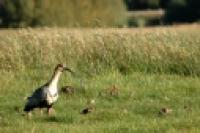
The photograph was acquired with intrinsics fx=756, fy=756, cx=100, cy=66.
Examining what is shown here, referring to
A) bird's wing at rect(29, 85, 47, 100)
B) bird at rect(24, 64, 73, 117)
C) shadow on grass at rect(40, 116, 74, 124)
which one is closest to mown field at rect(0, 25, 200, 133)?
shadow on grass at rect(40, 116, 74, 124)

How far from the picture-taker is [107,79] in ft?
46.2

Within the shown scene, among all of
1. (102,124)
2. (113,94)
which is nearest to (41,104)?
(102,124)

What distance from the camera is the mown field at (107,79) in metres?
10.3

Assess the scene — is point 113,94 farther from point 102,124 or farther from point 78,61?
point 78,61

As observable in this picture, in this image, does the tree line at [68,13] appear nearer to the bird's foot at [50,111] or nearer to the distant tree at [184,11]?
the distant tree at [184,11]

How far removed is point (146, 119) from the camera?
1055 cm

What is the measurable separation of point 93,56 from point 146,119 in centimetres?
557

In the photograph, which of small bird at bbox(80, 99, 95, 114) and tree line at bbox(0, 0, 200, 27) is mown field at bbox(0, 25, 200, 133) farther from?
tree line at bbox(0, 0, 200, 27)

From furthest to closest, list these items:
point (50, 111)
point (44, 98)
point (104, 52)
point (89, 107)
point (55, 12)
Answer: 1. point (55, 12)
2. point (104, 52)
3. point (89, 107)
4. point (50, 111)
5. point (44, 98)

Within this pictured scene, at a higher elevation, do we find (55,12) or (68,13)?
(55,12)

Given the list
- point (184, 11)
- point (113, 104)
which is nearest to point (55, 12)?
point (184, 11)

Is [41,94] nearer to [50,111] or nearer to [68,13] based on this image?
[50,111]

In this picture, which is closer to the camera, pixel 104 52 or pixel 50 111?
pixel 50 111

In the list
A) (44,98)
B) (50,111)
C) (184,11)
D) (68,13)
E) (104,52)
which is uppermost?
(104,52)
